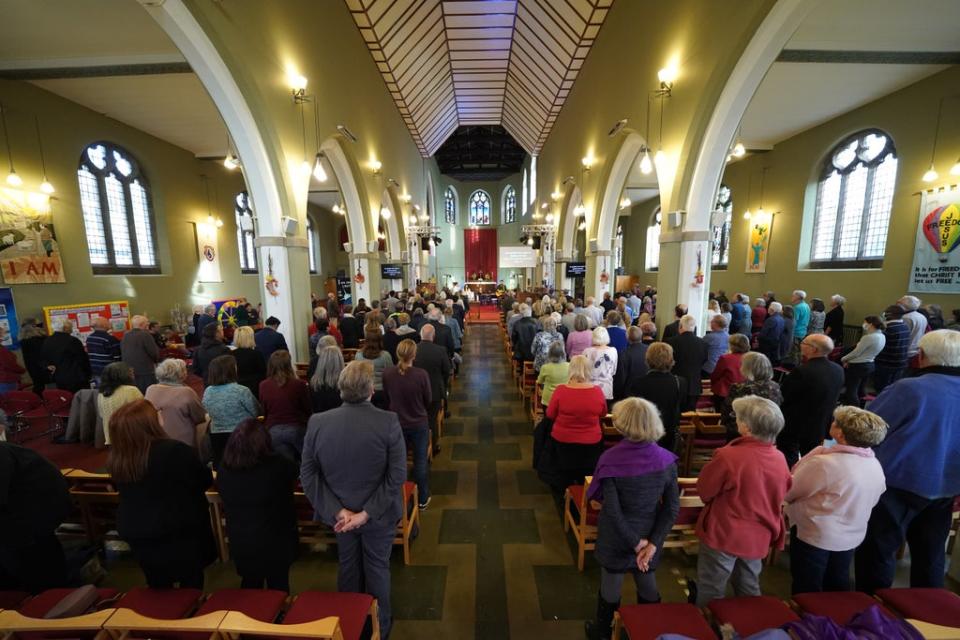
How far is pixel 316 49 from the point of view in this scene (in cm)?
755

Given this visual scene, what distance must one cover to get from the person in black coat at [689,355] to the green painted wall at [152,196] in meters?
6.15

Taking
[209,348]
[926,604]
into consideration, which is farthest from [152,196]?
[926,604]

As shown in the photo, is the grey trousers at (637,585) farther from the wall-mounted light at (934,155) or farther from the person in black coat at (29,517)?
the wall-mounted light at (934,155)

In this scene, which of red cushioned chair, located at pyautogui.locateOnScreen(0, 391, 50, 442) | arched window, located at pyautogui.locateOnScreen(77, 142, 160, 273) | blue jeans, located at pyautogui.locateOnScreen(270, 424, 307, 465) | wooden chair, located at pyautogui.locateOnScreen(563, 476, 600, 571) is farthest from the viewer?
arched window, located at pyautogui.locateOnScreen(77, 142, 160, 273)

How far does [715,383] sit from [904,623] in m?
2.91

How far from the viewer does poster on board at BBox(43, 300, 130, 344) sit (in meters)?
7.30

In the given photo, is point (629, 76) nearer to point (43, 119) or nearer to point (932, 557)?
point (932, 557)

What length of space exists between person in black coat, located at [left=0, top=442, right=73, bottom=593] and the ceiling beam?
952 centimetres

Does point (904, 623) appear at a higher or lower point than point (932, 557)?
higher

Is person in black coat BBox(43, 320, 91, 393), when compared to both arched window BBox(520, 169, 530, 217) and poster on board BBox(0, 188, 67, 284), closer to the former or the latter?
poster on board BBox(0, 188, 67, 284)

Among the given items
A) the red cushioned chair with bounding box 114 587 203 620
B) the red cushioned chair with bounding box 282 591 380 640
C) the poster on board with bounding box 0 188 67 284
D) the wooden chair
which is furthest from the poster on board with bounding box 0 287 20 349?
the wooden chair

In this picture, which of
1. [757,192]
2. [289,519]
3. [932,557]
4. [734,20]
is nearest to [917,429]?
[932,557]

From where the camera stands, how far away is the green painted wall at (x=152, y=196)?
7.07 metres

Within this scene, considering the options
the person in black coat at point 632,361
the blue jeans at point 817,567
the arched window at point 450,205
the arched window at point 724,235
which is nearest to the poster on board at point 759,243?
the arched window at point 724,235
